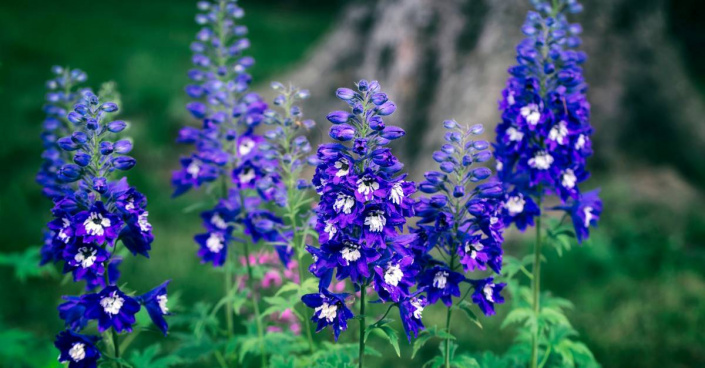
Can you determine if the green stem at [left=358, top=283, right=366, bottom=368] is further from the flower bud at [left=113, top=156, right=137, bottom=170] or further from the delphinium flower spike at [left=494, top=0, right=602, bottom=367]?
the flower bud at [left=113, top=156, right=137, bottom=170]

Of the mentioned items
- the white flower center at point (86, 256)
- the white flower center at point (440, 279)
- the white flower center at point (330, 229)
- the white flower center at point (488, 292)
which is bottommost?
the white flower center at point (488, 292)

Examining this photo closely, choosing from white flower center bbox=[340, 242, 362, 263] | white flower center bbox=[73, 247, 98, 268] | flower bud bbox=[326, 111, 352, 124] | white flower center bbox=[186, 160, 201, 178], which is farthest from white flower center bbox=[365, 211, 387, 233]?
white flower center bbox=[186, 160, 201, 178]

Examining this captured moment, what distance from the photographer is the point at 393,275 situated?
2.62 m

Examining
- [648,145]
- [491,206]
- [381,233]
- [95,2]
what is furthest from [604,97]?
[95,2]

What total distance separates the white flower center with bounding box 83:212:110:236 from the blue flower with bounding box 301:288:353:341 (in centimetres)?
87

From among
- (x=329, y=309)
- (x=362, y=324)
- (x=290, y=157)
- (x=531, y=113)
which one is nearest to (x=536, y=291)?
(x=531, y=113)

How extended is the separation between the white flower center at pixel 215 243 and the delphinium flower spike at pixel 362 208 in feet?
3.62

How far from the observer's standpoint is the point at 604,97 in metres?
6.79

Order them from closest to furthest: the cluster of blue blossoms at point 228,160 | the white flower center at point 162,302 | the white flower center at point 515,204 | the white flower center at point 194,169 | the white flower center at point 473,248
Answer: the white flower center at point 473,248 → the white flower center at point 162,302 → the white flower center at point 515,204 → the cluster of blue blossoms at point 228,160 → the white flower center at point 194,169

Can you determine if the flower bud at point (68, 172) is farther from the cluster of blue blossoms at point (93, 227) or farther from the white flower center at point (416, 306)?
the white flower center at point (416, 306)

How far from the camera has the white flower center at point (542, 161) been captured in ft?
10.6

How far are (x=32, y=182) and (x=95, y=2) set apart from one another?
34.2 ft

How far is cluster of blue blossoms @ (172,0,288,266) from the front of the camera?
141 inches

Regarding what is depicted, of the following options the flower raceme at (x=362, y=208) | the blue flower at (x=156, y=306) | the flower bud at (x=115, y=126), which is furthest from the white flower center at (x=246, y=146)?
the flower raceme at (x=362, y=208)
